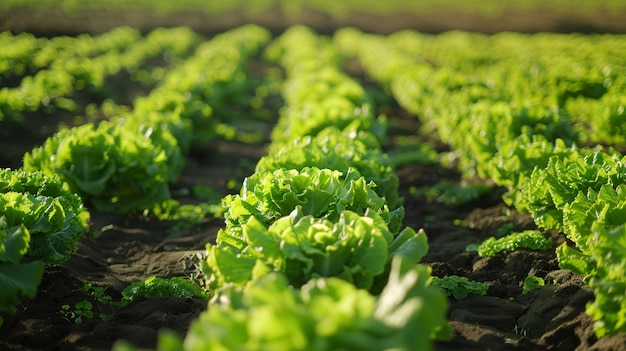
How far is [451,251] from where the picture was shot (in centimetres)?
678

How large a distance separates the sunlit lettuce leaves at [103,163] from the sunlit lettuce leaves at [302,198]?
117 inches

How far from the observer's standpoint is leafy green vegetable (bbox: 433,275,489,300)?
538cm

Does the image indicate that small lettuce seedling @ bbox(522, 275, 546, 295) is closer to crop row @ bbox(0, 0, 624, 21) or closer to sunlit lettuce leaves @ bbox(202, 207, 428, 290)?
sunlit lettuce leaves @ bbox(202, 207, 428, 290)

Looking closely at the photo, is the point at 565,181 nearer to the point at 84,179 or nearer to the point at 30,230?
the point at 30,230

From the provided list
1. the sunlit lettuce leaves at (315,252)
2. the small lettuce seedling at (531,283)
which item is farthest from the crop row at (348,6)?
the sunlit lettuce leaves at (315,252)

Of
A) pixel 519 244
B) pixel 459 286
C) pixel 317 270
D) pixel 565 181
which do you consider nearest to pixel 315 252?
pixel 317 270

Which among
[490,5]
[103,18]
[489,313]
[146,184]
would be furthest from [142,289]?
[490,5]

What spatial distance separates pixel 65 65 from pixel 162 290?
14.4 m

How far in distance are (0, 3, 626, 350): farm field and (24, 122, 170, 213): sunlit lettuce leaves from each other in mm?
26

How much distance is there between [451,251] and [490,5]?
65.8m

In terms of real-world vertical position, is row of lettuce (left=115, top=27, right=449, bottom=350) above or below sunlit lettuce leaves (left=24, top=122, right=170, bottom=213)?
above

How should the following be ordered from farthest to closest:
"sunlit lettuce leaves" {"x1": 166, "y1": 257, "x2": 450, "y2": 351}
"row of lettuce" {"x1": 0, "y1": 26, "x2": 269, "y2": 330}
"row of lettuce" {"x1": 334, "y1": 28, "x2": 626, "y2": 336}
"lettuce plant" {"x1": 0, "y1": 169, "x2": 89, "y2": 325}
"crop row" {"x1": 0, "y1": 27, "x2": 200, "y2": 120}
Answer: "crop row" {"x1": 0, "y1": 27, "x2": 200, "y2": 120} → "row of lettuce" {"x1": 0, "y1": 26, "x2": 269, "y2": 330} → "lettuce plant" {"x1": 0, "y1": 169, "x2": 89, "y2": 325} → "row of lettuce" {"x1": 334, "y1": 28, "x2": 626, "y2": 336} → "sunlit lettuce leaves" {"x1": 166, "y1": 257, "x2": 450, "y2": 351}

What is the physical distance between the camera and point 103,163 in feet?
24.8

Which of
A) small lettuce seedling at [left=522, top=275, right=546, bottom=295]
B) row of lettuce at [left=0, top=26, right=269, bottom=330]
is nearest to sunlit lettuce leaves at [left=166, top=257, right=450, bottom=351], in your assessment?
row of lettuce at [left=0, top=26, right=269, bottom=330]
